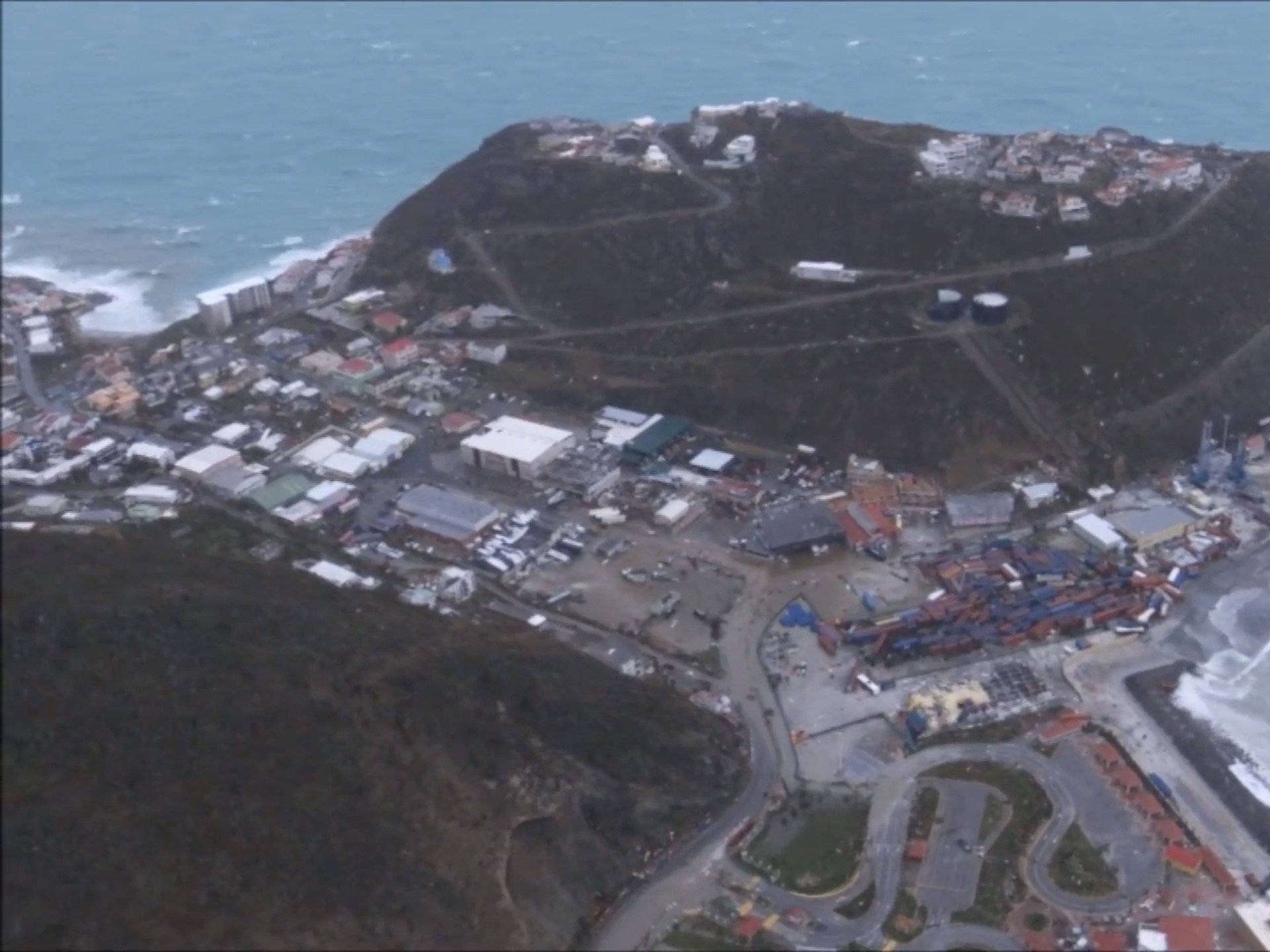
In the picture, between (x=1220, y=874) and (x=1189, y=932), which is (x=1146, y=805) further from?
(x=1189, y=932)

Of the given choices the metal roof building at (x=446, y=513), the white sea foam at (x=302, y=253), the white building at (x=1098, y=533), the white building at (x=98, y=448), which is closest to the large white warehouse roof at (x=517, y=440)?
the metal roof building at (x=446, y=513)

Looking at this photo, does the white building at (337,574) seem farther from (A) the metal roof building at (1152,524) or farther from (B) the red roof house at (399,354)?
(A) the metal roof building at (1152,524)

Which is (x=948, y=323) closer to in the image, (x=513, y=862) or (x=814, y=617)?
(x=814, y=617)

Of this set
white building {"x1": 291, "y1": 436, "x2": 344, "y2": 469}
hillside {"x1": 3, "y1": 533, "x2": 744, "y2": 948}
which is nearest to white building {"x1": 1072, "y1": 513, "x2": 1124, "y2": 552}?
hillside {"x1": 3, "y1": 533, "x2": 744, "y2": 948}

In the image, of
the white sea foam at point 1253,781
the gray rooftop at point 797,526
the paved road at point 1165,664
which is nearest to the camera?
the paved road at point 1165,664

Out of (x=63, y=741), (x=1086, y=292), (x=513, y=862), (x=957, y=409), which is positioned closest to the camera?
(x=63, y=741)

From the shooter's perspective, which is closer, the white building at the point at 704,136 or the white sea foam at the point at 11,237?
the white building at the point at 704,136

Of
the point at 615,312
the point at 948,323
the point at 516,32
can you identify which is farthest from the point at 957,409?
the point at 516,32
